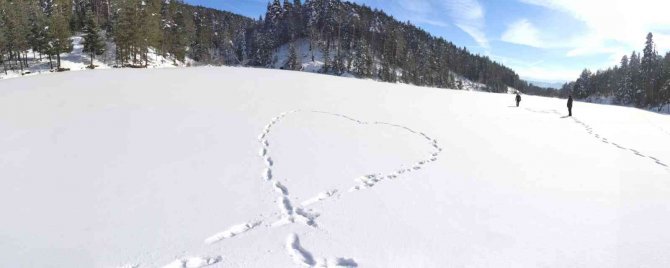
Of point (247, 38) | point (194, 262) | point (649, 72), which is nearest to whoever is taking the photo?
point (194, 262)

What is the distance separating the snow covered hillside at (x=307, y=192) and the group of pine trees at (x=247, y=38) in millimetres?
55870

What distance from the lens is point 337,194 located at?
852 cm

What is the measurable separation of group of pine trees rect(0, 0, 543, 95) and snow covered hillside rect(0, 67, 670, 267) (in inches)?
2200

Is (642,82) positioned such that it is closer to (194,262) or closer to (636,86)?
(636,86)

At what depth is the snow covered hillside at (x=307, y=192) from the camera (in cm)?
607

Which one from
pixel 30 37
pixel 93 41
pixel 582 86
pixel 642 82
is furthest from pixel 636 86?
pixel 30 37

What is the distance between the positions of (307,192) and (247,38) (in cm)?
15866

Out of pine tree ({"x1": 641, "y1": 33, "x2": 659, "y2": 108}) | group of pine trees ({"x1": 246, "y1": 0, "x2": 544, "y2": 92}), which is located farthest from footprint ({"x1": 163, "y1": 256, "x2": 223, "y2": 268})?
pine tree ({"x1": 641, "y1": 33, "x2": 659, "y2": 108})

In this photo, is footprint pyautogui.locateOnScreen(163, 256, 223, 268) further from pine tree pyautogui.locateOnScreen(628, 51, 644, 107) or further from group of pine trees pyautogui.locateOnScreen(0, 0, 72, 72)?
pine tree pyautogui.locateOnScreen(628, 51, 644, 107)

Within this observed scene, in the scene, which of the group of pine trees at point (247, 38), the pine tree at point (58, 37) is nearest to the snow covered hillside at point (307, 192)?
the pine tree at point (58, 37)

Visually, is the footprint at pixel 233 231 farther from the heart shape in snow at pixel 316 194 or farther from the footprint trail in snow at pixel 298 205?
the heart shape in snow at pixel 316 194

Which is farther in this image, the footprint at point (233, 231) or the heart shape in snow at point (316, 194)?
the heart shape in snow at point (316, 194)

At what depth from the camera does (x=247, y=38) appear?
158375 mm

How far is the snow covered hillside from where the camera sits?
6074mm
